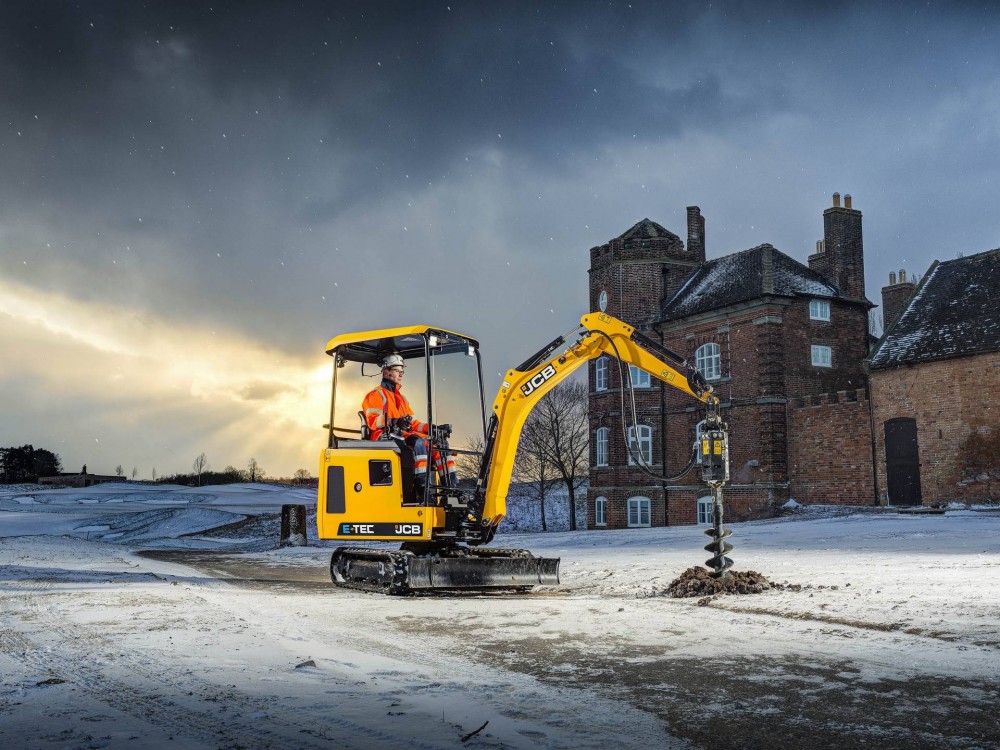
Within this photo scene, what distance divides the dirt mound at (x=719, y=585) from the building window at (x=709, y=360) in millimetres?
24834

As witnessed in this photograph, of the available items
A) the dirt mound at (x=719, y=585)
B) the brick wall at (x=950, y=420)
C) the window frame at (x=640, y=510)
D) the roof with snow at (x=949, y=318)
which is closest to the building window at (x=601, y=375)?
the window frame at (x=640, y=510)

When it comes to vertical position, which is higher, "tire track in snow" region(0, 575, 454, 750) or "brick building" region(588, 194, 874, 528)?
"brick building" region(588, 194, 874, 528)

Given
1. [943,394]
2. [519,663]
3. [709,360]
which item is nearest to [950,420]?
[943,394]

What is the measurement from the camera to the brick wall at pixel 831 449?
29.5 meters

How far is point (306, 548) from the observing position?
24.4 metres

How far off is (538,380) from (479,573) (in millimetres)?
2664

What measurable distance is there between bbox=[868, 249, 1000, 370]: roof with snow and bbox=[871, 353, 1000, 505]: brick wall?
1.38ft

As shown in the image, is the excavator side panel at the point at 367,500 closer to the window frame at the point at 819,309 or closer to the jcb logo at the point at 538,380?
the jcb logo at the point at 538,380

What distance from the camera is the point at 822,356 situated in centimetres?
3406

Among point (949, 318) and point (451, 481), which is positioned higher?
point (949, 318)

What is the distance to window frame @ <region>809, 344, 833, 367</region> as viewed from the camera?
1329 inches

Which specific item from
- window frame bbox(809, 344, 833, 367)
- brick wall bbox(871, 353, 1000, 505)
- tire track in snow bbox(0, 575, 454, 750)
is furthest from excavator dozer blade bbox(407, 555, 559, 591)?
window frame bbox(809, 344, 833, 367)

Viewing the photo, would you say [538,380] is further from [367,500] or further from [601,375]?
[601,375]

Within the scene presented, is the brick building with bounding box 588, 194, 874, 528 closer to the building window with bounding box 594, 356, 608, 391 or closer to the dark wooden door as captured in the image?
the building window with bounding box 594, 356, 608, 391
